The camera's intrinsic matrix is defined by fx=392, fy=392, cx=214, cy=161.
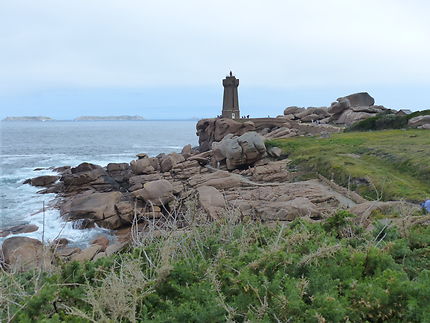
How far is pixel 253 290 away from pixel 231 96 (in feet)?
173

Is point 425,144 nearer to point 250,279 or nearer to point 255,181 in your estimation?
point 255,181

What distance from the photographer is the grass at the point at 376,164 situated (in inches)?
581

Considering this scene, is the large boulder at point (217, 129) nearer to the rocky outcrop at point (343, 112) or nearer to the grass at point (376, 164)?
the rocky outcrop at point (343, 112)

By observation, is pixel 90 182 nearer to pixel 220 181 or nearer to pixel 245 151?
pixel 245 151

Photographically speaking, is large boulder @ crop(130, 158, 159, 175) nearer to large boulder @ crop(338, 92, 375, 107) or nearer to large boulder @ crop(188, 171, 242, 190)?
large boulder @ crop(188, 171, 242, 190)

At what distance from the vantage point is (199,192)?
717 inches

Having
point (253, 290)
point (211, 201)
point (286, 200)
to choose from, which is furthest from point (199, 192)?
point (253, 290)

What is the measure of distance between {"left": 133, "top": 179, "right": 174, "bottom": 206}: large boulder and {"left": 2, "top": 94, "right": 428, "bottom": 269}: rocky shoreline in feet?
0.18

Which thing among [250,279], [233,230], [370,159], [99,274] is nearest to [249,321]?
[250,279]

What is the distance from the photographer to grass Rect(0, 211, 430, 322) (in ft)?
10.9

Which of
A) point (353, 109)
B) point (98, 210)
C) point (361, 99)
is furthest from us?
point (361, 99)

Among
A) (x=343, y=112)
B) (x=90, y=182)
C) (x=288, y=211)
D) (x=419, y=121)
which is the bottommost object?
(x=90, y=182)

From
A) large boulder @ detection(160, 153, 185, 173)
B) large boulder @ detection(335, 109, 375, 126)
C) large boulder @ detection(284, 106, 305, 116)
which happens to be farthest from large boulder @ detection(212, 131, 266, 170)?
large boulder @ detection(284, 106, 305, 116)

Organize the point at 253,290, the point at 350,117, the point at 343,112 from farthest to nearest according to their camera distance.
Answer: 1. the point at 343,112
2. the point at 350,117
3. the point at 253,290
